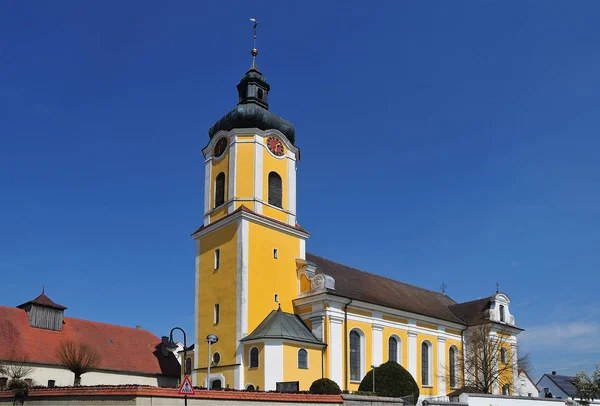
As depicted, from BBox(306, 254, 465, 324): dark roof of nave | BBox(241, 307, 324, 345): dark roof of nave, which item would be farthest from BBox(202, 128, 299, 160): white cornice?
BBox(241, 307, 324, 345): dark roof of nave

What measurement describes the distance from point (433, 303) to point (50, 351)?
91.5 feet

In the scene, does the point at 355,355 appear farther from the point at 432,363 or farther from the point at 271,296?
the point at 432,363

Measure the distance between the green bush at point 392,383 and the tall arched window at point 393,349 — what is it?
6.72m

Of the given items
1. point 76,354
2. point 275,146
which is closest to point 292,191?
point 275,146

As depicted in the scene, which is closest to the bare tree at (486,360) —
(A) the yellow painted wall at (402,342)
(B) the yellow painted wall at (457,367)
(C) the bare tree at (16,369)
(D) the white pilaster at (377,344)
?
(B) the yellow painted wall at (457,367)

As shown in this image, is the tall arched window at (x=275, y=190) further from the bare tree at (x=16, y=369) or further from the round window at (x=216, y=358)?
the bare tree at (x=16, y=369)

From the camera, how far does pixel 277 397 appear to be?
67.9 ft

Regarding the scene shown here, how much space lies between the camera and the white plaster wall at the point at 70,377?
3731cm

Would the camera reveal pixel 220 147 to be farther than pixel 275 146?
Yes

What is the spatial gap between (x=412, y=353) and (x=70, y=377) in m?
22.0

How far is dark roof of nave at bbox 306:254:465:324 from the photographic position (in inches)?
1504

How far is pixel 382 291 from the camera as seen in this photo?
4194 centimetres

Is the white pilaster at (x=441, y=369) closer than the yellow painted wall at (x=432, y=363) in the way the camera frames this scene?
No

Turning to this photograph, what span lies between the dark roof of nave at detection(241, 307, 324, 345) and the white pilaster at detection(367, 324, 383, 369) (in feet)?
15.2
